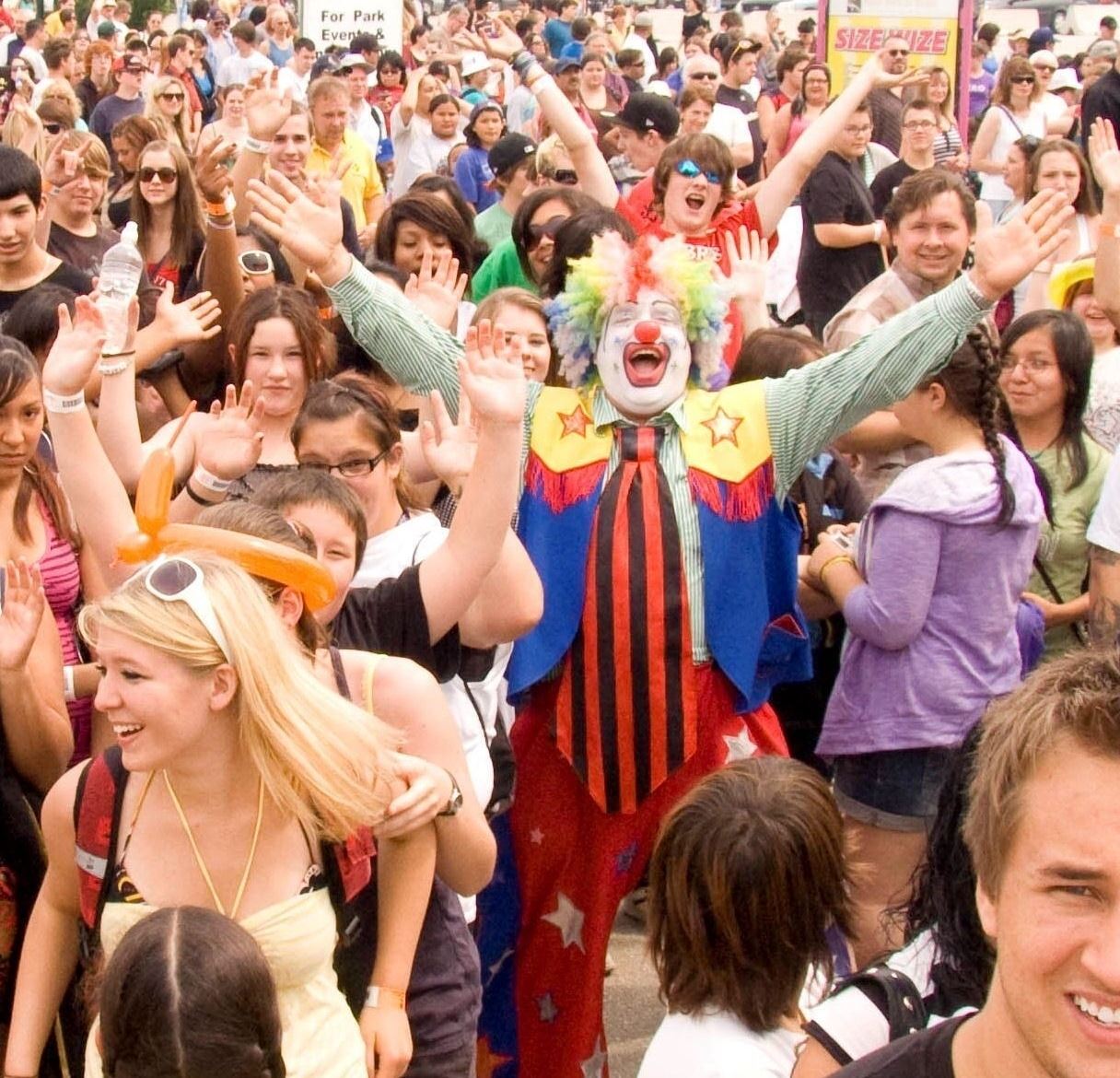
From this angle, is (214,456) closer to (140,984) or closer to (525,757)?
(525,757)

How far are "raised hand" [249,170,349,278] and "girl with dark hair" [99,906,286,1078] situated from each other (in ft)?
5.93

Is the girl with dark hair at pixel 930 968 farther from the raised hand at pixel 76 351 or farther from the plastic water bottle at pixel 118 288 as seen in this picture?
the plastic water bottle at pixel 118 288

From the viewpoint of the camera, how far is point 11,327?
4211mm

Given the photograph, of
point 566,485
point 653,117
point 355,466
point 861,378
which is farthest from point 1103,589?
point 653,117

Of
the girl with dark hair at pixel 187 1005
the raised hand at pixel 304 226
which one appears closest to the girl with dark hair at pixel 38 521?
the raised hand at pixel 304 226

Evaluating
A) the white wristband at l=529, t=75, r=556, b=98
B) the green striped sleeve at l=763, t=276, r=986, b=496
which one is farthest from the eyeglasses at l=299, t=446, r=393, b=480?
the white wristband at l=529, t=75, r=556, b=98

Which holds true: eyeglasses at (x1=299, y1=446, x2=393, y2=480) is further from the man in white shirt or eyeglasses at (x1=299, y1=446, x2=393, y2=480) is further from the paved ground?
the man in white shirt

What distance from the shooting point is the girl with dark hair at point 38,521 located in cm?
336

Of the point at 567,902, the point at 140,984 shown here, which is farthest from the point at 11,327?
the point at 140,984

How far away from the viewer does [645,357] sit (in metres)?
3.57

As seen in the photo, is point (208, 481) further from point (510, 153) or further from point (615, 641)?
point (510, 153)

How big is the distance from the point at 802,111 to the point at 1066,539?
626 centimetres

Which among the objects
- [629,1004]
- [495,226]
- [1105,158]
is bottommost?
[629,1004]

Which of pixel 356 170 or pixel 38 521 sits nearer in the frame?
pixel 38 521
